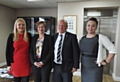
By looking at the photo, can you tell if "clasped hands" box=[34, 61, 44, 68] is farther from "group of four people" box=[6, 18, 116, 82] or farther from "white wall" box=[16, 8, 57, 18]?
"white wall" box=[16, 8, 57, 18]

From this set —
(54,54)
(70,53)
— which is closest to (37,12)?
(54,54)

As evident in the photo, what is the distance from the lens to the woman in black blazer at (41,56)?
77.7 inches

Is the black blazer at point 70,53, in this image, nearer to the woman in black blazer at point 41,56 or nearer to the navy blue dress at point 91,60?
the navy blue dress at point 91,60

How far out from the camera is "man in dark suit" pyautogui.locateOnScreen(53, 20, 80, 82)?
193 cm

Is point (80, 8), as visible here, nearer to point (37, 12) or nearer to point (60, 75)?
point (37, 12)

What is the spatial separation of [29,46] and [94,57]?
101 centimetres

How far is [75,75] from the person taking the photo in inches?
173

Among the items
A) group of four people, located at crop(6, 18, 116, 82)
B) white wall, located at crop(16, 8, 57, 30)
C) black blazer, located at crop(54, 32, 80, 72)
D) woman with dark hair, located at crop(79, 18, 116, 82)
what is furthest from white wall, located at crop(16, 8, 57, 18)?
woman with dark hair, located at crop(79, 18, 116, 82)

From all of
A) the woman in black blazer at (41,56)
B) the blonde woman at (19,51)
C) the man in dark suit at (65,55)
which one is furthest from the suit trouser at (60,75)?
the blonde woman at (19,51)

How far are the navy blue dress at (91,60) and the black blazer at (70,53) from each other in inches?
4.0

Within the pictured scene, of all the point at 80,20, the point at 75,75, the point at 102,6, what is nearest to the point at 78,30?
the point at 80,20

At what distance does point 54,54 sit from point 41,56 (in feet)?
0.66

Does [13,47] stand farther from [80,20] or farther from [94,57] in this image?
[80,20]

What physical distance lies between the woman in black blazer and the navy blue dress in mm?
515
